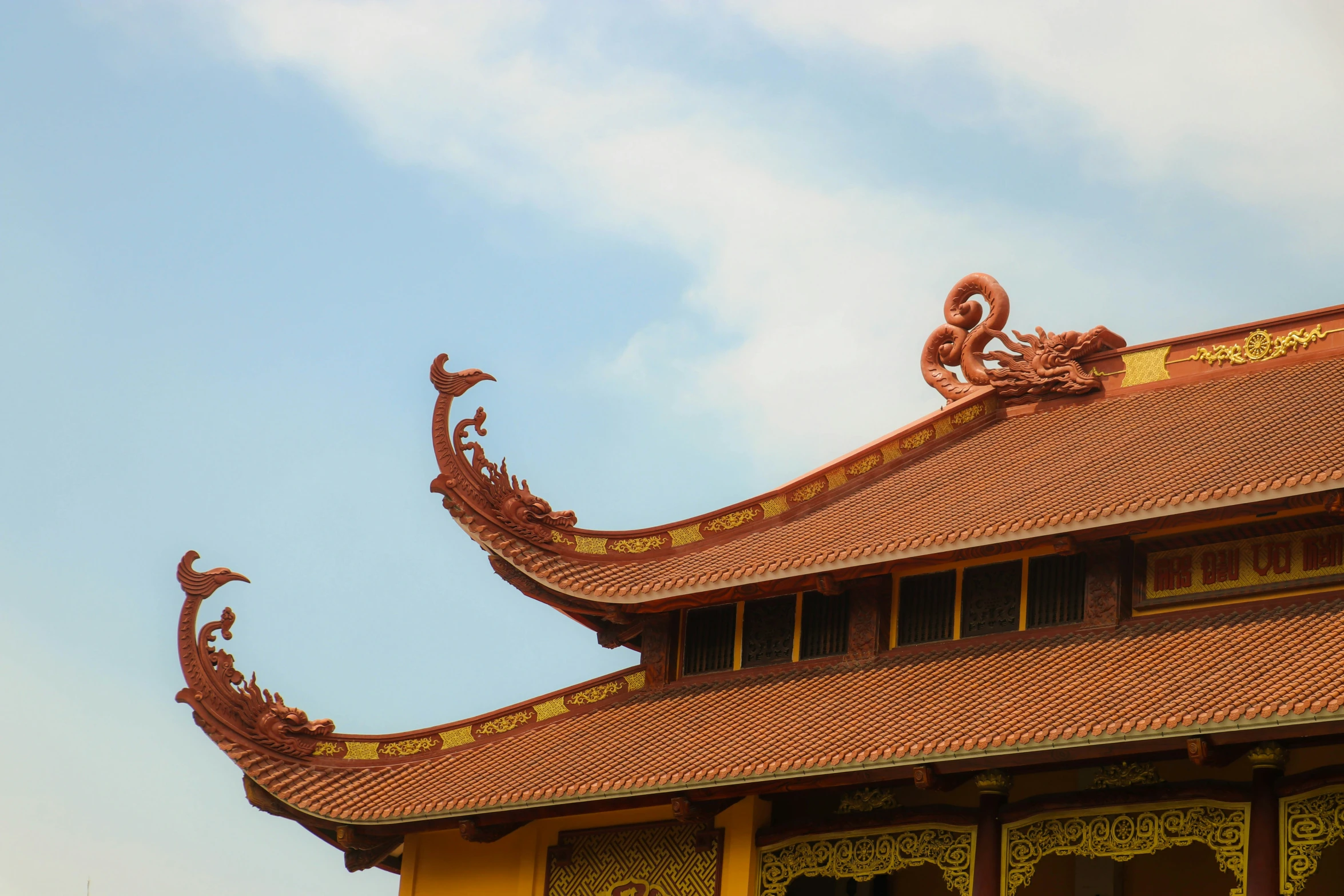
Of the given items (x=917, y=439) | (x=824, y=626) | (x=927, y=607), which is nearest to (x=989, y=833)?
(x=927, y=607)

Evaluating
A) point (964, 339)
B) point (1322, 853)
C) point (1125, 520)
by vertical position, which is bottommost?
point (1322, 853)

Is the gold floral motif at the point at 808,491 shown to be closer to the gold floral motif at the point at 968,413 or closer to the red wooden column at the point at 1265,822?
the gold floral motif at the point at 968,413

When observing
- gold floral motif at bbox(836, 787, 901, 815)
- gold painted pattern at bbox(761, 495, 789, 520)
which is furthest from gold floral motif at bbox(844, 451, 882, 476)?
gold floral motif at bbox(836, 787, 901, 815)

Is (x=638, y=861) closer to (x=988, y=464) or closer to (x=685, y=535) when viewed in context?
(x=685, y=535)

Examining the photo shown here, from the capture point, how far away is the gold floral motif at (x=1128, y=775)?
1230cm

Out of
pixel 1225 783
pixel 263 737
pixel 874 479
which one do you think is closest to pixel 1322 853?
pixel 1225 783

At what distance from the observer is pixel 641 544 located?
16.9 meters

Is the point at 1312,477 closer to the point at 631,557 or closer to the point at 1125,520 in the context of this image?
the point at 1125,520

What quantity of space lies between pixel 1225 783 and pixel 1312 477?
2.34 m

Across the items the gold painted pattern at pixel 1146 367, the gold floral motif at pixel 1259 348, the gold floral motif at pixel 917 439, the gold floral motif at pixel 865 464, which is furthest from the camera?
the gold floral motif at pixel 917 439

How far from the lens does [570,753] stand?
1492 cm

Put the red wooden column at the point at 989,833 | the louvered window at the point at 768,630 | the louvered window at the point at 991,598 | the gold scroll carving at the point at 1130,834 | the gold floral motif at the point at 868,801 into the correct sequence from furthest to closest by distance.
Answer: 1. the louvered window at the point at 768,630
2. the louvered window at the point at 991,598
3. the gold floral motif at the point at 868,801
4. the red wooden column at the point at 989,833
5. the gold scroll carving at the point at 1130,834

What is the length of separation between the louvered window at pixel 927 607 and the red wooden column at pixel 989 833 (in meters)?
1.94

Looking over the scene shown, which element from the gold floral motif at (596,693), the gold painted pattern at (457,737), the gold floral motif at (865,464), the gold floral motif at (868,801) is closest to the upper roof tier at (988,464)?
the gold floral motif at (865,464)
